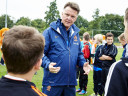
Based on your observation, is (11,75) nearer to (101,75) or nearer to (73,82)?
(73,82)

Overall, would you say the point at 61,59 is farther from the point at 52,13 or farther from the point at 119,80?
the point at 52,13

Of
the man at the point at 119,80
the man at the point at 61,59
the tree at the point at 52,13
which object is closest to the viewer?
the man at the point at 119,80

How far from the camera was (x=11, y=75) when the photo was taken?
1308 mm

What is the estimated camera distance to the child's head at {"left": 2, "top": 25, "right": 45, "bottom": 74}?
1.25m

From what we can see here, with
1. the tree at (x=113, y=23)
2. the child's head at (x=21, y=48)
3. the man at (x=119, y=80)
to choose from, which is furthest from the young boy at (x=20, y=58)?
the tree at (x=113, y=23)

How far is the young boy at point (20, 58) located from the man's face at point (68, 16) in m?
1.55

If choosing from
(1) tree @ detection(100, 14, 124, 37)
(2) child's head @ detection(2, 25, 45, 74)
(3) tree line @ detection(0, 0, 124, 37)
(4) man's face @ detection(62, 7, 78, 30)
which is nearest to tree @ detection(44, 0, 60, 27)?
(3) tree line @ detection(0, 0, 124, 37)

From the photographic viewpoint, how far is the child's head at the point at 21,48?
1.25 m

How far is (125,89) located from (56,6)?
2145 inches

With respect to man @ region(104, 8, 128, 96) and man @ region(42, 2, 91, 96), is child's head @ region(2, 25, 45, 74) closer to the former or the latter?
man @ region(104, 8, 128, 96)

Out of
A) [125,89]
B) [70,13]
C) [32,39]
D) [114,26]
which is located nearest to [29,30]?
[32,39]

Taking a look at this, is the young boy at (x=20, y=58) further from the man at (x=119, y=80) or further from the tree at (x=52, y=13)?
the tree at (x=52, y=13)

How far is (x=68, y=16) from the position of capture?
9.49ft

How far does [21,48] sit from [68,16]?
1.80 meters
